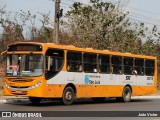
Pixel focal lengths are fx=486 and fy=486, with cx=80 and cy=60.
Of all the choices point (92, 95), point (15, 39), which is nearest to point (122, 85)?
point (92, 95)

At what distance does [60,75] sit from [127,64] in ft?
21.8

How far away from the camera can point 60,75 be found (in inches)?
912

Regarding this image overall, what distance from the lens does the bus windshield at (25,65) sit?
22203mm

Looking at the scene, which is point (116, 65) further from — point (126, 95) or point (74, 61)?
point (74, 61)

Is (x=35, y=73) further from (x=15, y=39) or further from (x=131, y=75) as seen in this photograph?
(x=15, y=39)

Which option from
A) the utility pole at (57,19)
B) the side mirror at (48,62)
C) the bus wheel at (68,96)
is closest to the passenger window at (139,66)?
the utility pole at (57,19)

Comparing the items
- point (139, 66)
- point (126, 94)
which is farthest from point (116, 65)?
point (139, 66)

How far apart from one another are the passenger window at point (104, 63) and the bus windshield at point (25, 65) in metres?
4.86

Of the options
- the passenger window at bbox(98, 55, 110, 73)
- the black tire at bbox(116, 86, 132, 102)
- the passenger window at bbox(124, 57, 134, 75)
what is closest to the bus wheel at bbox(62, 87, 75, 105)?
the passenger window at bbox(98, 55, 110, 73)

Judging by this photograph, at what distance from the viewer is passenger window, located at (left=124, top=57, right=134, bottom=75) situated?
93.4ft

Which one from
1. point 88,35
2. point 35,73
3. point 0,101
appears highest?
point 88,35

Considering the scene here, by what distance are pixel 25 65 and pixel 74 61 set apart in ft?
9.35

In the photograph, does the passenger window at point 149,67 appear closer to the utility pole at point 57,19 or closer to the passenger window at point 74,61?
the utility pole at point 57,19

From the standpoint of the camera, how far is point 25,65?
22438 millimetres
